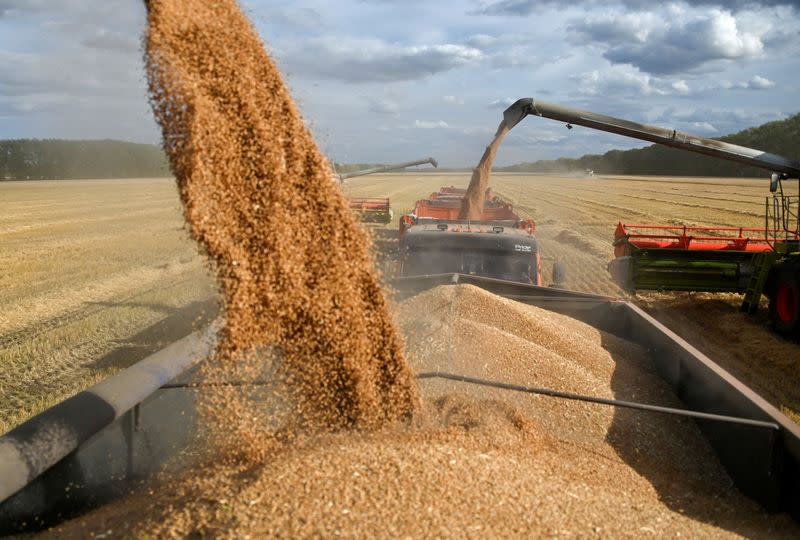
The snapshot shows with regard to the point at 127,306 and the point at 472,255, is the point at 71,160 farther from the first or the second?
the point at 472,255

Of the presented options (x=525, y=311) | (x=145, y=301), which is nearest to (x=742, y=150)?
(x=525, y=311)

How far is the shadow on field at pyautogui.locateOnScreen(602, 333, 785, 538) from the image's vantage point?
10.5 feet

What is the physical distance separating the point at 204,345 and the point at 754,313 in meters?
7.85

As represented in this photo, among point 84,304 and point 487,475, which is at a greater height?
point 487,475

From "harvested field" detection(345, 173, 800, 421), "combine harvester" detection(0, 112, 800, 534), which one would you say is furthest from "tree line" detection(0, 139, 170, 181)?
"combine harvester" detection(0, 112, 800, 534)

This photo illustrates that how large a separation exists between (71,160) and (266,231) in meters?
74.6

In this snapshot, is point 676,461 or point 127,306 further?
point 127,306

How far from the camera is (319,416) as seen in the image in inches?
135

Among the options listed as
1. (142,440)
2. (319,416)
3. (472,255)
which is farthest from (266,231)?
(472,255)

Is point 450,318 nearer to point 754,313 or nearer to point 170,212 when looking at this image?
point 754,313

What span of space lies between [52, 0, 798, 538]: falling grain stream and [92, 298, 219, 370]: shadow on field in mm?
2504

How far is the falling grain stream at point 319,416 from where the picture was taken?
2512 millimetres

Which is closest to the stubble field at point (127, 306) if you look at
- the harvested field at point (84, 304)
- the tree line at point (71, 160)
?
the harvested field at point (84, 304)

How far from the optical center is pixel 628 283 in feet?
31.4
